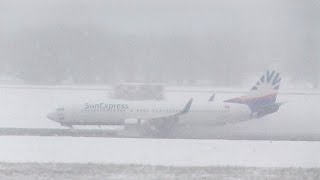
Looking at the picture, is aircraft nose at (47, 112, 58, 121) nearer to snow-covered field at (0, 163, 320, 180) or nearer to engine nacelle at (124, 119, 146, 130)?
engine nacelle at (124, 119, 146, 130)

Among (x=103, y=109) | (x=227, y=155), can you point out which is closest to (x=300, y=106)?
(x=103, y=109)

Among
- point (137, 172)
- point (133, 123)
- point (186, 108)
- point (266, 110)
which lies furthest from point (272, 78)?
point (137, 172)

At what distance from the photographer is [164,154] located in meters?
7.67

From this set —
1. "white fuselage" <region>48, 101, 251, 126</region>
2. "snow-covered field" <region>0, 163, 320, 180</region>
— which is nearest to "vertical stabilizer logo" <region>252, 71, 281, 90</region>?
"white fuselage" <region>48, 101, 251, 126</region>

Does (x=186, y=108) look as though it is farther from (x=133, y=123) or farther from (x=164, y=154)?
(x=164, y=154)

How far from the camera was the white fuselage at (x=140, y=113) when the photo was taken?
15.7m

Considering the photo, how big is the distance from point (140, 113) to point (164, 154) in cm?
801

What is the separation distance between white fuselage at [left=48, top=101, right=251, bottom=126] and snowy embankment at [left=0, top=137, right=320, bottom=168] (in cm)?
622

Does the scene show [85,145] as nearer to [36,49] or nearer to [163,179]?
[36,49]

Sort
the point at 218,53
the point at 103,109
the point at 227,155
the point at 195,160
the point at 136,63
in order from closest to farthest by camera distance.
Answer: the point at 195,160, the point at 227,155, the point at 218,53, the point at 136,63, the point at 103,109

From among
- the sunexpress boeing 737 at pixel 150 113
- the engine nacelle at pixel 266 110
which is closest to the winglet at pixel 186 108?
the sunexpress boeing 737 at pixel 150 113

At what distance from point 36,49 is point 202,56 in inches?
103

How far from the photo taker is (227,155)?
7.71 metres

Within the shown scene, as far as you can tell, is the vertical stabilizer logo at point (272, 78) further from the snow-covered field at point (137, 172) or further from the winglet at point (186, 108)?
the snow-covered field at point (137, 172)
